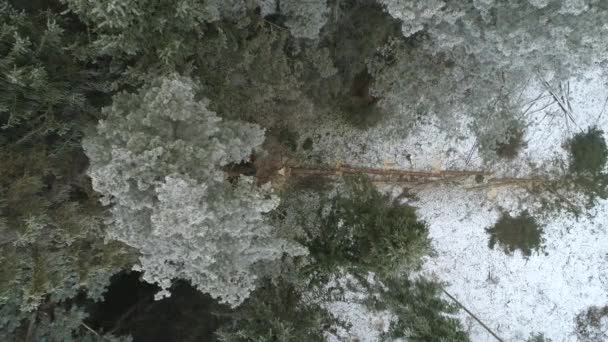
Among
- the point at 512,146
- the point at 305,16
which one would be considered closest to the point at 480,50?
the point at 305,16

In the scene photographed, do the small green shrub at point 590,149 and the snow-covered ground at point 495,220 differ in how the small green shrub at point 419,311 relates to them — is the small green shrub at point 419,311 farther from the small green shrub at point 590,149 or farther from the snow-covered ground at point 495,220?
the small green shrub at point 590,149

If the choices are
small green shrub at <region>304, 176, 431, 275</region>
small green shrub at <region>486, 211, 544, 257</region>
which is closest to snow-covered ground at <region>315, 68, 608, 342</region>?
small green shrub at <region>486, 211, 544, 257</region>

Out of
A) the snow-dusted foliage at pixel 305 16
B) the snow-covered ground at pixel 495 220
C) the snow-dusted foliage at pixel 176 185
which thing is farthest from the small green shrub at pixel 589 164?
the snow-dusted foliage at pixel 176 185

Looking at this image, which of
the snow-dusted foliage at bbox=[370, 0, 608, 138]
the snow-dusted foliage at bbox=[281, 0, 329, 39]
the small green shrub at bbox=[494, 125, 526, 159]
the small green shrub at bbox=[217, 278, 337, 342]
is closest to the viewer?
the snow-dusted foliage at bbox=[370, 0, 608, 138]

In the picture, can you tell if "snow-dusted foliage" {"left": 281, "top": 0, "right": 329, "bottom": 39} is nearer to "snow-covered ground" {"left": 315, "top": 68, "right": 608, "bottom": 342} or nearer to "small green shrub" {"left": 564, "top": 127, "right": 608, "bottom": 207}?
"snow-covered ground" {"left": 315, "top": 68, "right": 608, "bottom": 342}

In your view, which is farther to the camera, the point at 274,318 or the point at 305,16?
the point at 274,318

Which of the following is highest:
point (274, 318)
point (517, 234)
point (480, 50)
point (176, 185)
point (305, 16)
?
point (305, 16)

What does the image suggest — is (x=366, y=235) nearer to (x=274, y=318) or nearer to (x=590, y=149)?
(x=274, y=318)
